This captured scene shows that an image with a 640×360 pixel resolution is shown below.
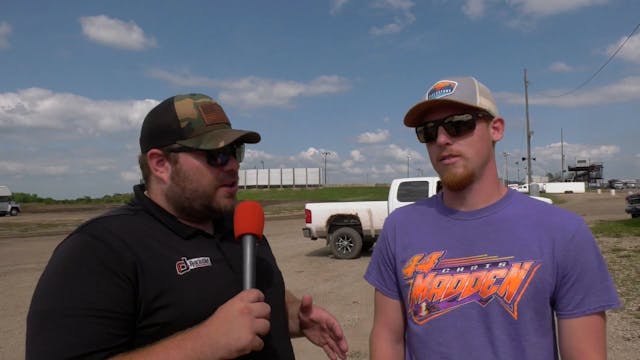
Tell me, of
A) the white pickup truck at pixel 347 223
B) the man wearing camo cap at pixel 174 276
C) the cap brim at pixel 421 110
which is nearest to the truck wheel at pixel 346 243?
the white pickup truck at pixel 347 223

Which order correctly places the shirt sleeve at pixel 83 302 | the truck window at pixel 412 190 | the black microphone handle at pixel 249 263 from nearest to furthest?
1. the shirt sleeve at pixel 83 302
2. the black microphone handle at pixel 249 263
3. the truck window at pixel 412 190

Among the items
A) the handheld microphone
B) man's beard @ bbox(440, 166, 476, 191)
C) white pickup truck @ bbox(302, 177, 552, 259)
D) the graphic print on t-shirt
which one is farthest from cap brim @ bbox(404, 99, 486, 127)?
white pickup truck @ bbox(302, 177, 552, 259)

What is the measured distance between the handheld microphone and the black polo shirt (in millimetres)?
272

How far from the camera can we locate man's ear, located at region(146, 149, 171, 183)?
2.13m

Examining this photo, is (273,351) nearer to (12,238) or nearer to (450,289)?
(450,289)

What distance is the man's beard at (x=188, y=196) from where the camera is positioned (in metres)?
2.12

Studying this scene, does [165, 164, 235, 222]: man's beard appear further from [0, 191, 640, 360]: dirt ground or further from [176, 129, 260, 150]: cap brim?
[0, 191, 640, 360]: dirt ground

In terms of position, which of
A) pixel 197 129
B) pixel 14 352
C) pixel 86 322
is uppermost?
pixel 197 129

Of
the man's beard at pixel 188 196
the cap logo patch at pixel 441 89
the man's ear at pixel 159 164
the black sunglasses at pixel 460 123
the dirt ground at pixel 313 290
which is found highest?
the cap logo patch at pixel 441 89

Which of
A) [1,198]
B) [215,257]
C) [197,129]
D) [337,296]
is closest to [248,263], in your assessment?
[215,257]

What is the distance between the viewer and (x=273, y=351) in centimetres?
219

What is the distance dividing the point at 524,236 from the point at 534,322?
1.12ft

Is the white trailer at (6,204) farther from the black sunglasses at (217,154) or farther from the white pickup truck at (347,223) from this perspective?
the black sunglasses at (217,154)

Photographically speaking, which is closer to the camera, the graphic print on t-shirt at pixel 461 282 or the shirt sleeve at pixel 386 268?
the graphic print on t-shirt at pixel 461 282
